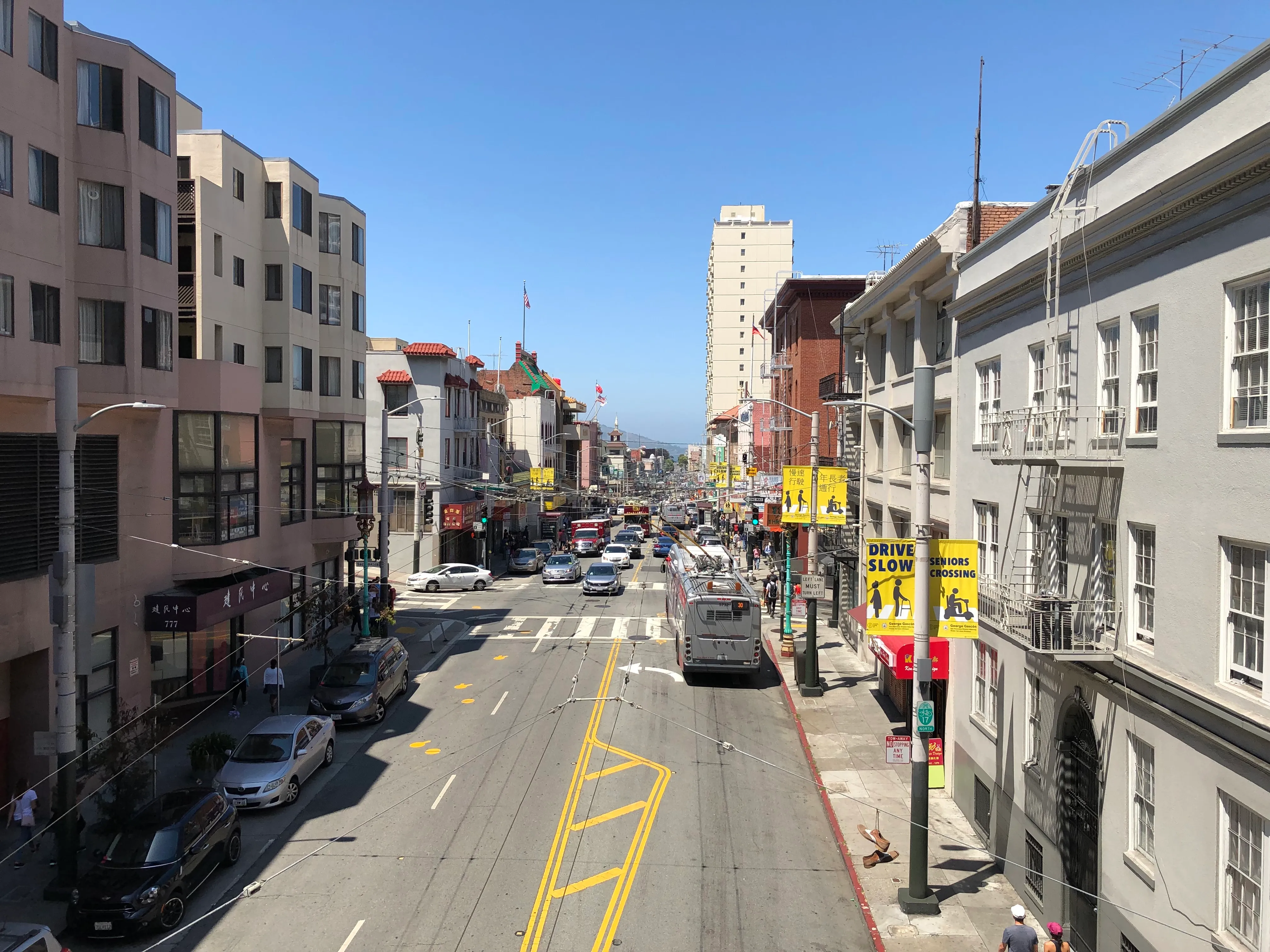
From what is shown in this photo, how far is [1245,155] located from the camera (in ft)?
29.8

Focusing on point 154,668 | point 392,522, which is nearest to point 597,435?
point 392,522

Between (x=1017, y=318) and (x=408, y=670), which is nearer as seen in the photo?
(x=1017, y=318)

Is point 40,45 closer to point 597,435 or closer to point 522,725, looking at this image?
point 522,725

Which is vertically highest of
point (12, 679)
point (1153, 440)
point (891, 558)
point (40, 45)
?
point (40, 45)

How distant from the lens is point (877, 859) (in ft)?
52.0

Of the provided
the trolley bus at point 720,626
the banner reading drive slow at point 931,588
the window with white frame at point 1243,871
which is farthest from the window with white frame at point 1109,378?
the trolley bus at point 720,626

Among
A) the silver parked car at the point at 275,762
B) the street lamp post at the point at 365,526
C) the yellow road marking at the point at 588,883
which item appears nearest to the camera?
the yellow road marking at the point at 588,883

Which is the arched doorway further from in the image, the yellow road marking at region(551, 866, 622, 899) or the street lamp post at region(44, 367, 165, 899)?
the street lamp post at region(44, 367, 165, 899)

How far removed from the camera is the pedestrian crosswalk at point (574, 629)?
36.2m

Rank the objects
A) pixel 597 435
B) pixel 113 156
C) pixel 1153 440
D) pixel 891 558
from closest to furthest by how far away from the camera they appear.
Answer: pixel 1153 440 → pixel 891 558 → pixel 113 156 → pixel 597 435

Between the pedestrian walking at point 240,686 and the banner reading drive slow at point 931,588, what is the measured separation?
19.3 m

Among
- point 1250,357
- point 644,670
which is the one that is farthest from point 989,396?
point 644,670

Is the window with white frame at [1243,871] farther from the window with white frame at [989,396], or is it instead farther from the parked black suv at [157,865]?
the parked black suv at [157,865]

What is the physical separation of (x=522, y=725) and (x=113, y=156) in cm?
1675
